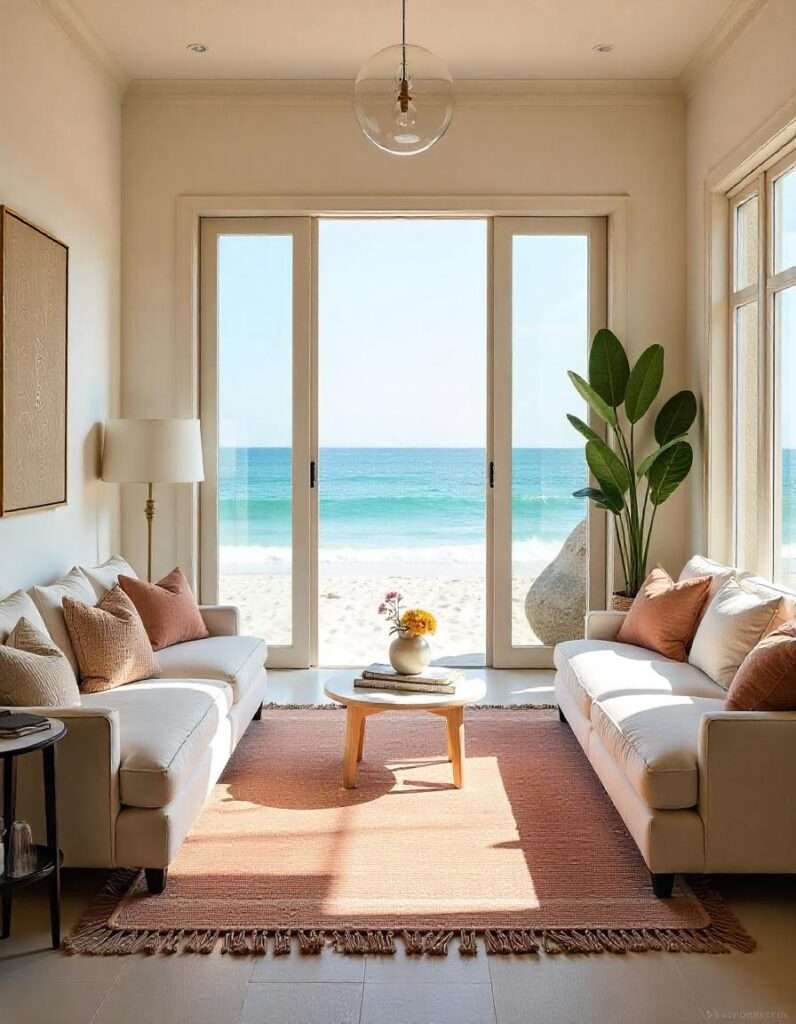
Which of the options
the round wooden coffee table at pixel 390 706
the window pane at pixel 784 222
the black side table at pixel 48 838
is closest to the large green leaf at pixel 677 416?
the window pane at pixel 784 222

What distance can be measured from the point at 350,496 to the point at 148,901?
1277cm

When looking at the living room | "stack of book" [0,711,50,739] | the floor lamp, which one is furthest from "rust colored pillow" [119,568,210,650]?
"stack of book" [0,711,50,739]

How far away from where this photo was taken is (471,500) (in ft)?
51.0

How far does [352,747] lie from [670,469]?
96.4 inches

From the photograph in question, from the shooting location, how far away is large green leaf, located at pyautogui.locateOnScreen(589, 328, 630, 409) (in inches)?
223

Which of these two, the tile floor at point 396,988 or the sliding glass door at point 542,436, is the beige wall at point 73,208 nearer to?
the tile floor at point 396,988

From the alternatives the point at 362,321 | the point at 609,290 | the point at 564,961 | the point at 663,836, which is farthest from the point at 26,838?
the point at 362,321

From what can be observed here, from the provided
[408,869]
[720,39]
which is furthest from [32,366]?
[720,39]

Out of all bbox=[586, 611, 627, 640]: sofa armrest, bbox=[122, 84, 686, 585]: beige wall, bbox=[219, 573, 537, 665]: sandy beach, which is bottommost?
bbox=[219, 573, 537, 665]: sandy beach

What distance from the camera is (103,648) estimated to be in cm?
387

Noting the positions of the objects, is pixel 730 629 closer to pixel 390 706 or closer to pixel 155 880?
pixel 390 706

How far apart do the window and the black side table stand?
3.05m

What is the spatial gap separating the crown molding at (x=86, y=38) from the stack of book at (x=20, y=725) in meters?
3.18

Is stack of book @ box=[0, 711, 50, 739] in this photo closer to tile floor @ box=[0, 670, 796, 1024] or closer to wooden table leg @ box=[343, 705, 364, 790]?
tile floor @ box=[0, 670, 796, 1024]
